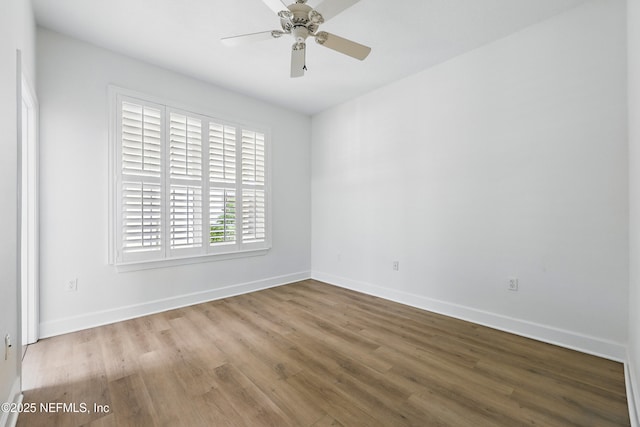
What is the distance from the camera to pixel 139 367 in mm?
2016

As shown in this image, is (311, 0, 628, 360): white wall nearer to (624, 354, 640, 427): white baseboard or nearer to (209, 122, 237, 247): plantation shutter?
(624, 354, 640, 427): white baseboard

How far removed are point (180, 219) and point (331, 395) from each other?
8.27 feet

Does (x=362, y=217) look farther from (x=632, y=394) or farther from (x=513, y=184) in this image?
(x=632, y=394)

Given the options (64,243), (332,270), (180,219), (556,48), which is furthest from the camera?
(332,270)

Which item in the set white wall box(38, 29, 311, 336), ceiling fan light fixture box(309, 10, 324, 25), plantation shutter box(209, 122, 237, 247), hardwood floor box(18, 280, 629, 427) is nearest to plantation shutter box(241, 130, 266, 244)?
plantation shutter box(209, 122, 237, 247)

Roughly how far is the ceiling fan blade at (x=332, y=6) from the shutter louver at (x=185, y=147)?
7.13ft

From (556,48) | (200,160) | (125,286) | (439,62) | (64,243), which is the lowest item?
(125,286)

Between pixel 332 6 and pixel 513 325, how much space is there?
3040 millimetres

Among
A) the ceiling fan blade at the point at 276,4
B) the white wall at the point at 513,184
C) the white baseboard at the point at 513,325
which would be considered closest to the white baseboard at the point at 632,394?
the white baseboard at the point at 513,325

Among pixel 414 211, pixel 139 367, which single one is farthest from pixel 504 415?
pixel 139 367

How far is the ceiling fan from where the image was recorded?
5.85 ft

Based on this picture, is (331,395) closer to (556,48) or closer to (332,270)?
(332,270)

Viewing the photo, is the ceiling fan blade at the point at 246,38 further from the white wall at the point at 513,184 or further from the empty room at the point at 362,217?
the white wall at the point at 513,184

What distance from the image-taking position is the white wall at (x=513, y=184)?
7.02 ft
